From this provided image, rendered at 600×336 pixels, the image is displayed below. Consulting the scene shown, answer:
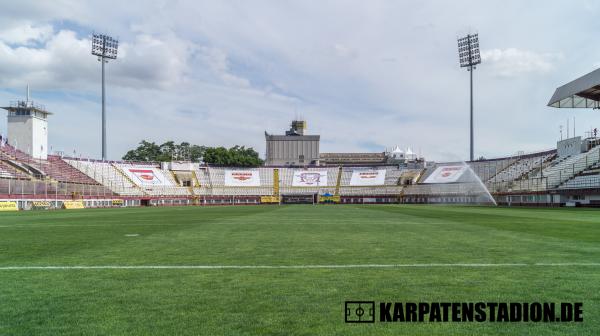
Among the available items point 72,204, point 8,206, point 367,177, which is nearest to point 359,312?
point 8,206

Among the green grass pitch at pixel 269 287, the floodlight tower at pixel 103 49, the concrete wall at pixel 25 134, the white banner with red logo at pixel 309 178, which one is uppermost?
the floodlight tower at pixel 103 49

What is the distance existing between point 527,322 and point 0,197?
62.5 m

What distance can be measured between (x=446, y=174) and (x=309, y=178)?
32458 millimetres

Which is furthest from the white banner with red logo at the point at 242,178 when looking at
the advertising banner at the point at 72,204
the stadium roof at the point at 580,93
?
the stadium roof at the point at 580,93

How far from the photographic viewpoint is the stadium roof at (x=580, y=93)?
127 feet

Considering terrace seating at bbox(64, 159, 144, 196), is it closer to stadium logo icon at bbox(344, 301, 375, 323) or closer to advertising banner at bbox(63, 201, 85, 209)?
advertising banner at bbox(63, 201, 85, 209)

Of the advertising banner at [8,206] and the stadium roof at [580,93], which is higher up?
the stadium roof at [580,93]

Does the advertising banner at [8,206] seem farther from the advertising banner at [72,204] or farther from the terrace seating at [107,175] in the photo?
the terrace seating at [107,175]

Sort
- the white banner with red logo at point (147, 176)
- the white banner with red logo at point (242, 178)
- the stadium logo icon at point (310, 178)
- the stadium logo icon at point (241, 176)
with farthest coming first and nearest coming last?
the stadium logo icon at point (310, 178) → the stadium logo icon at point (241, 176) → the white banner with red logo at point (242, 178) → the white banner with red logo at point (147, 176)

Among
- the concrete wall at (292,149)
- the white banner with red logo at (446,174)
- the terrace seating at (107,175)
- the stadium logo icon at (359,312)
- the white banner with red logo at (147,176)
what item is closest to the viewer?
the stadium logo icon at (359,312)

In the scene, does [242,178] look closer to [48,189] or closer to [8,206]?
[48,189]

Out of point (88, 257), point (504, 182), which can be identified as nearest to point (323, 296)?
point (88, 257)

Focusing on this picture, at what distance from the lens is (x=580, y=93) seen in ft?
139

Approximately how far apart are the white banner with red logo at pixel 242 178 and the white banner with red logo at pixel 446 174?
40.2 metres
